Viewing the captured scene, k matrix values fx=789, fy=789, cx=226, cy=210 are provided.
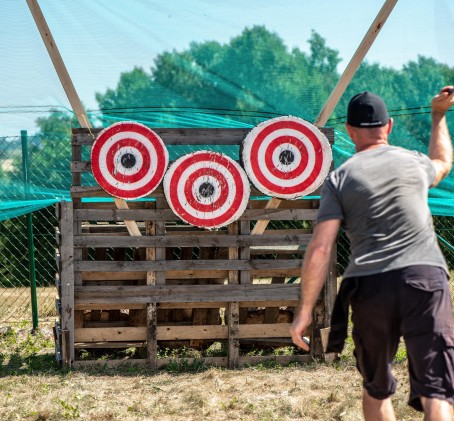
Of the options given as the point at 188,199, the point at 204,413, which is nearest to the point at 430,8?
the point at 188,199

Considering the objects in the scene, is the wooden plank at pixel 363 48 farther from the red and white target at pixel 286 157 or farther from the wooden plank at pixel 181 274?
the wooden plank at pixel 181 274

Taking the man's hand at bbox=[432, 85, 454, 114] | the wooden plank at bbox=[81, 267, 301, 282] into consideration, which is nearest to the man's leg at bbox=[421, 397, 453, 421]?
the man's hand at bbox=[432, 85, 454, 114]

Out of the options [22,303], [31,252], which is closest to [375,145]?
[31,252]

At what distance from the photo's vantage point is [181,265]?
20.2 feet

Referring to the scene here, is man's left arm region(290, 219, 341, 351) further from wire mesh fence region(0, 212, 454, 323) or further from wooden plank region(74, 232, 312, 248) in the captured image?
wire mesh fence region(0, 212, 454, 323)

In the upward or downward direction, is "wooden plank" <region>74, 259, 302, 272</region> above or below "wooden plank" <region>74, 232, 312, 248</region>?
below

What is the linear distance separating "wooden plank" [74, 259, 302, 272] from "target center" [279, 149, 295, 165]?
0.79m

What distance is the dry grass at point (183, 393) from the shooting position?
491 centimetres

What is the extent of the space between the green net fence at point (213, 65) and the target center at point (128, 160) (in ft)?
2.51

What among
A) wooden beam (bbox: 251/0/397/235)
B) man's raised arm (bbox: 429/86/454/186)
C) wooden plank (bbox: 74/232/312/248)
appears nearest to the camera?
man's raised arm (bbox: 429/86/454/186)

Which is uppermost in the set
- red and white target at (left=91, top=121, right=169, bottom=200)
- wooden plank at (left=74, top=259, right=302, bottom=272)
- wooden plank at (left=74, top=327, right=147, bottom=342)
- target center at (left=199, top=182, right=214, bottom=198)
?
red and white target at (left=91, top=121, right=169, bottom=200)

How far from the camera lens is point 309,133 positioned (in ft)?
20.1

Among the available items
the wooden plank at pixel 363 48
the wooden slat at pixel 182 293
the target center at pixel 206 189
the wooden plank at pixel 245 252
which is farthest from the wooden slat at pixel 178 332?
the wooden plank at pixel 363 48

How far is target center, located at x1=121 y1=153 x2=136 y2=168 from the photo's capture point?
5.97m
